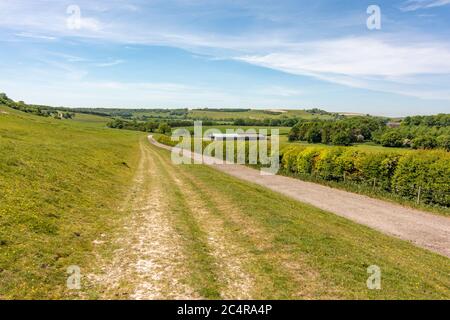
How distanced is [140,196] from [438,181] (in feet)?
76.3

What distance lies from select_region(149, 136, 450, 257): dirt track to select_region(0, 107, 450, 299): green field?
241cm

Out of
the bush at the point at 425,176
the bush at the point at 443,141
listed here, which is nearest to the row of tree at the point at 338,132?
the bush at the point at 443,141

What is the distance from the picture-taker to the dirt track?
60.5 feet

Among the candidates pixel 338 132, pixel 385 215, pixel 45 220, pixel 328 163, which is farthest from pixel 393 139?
pixel 45 220

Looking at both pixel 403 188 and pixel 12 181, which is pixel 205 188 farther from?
pixel 403 188

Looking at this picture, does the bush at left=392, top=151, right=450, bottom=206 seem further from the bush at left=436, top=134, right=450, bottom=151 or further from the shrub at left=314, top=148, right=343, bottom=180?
the bush at left=436, top=134, right=450, bottom=151

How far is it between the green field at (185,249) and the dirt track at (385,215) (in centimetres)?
241

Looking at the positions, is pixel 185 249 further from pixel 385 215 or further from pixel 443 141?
pixel 443 141

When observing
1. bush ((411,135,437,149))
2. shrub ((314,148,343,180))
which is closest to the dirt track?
shrub ((314,148,343,180))

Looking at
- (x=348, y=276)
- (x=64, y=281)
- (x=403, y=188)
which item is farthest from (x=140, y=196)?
(x=403, y=188)

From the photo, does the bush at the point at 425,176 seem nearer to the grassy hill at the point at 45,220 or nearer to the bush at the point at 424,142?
the grassy hill at the point at 45,220

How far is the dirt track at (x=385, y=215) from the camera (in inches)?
726

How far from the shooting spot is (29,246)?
10266 mm

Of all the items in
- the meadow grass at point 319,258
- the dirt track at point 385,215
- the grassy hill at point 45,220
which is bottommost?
the dirt track at point 385,215
